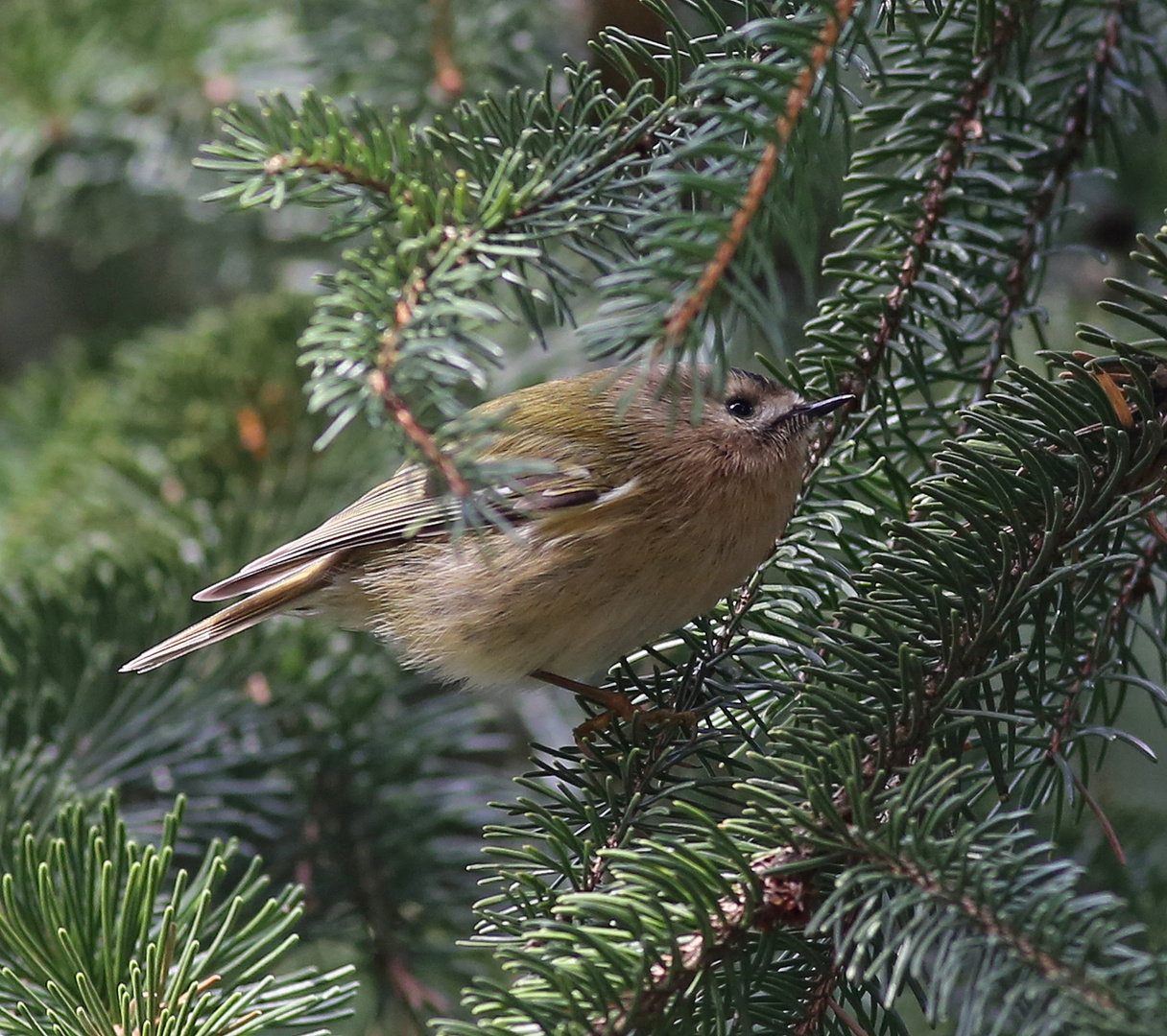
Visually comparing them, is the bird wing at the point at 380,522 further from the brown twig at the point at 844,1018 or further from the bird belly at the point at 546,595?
the brown twig at the point at 844,1018

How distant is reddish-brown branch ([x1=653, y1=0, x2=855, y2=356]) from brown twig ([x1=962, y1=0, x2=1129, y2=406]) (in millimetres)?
692

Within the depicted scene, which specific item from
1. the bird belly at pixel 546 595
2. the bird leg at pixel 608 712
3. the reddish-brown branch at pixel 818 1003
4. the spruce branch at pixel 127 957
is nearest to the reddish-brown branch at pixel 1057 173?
the bird belly at pixel 546 595

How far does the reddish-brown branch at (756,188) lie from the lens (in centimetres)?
89

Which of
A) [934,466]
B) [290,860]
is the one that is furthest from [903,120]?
[290,860]

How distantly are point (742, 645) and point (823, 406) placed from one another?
334mm

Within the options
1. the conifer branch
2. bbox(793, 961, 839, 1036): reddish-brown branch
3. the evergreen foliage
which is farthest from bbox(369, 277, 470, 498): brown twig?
bbox(793, 961, 839, 1036): reddish-brown branch

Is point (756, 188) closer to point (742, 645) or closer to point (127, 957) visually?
point (742, 645)

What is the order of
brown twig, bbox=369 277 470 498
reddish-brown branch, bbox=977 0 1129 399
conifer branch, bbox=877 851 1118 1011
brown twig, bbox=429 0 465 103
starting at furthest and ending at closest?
brown twig, bbox=429 0 465 103
reddish-brown branch, bbox=977 0 1129 399
brown twig, bbox=369 277 470 498
conifer branch, bbox=877 851 1118 1011

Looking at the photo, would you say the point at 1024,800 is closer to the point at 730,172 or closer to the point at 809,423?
the point at 809,423

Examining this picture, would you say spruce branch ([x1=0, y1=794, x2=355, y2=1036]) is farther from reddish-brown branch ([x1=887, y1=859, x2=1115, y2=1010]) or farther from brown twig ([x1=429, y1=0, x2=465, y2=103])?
brown twig ([x1=429, y1=0, x2=465, y2=103])

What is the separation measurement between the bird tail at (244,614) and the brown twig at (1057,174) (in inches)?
45.2

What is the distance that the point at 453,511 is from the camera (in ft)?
3.40

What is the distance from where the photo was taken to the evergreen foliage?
0.96 meters

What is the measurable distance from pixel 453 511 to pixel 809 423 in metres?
0.83
